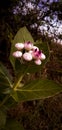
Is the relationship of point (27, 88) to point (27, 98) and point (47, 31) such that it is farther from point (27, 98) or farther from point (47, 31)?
point (47, 31)

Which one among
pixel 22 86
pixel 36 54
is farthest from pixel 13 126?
pixel 36 54

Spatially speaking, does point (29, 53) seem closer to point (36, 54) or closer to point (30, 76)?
point (36, 54)

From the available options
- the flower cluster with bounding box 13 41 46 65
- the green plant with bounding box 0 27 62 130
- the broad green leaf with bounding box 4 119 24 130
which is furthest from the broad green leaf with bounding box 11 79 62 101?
the broad green leaf with bounding box 4 119 24 130

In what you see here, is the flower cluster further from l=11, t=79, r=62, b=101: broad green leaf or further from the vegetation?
l=11, t=79, r=62, b=101: broad green leaf

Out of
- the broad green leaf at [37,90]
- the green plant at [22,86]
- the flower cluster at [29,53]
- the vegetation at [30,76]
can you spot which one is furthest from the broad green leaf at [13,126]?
the flower cluster at [29,53]

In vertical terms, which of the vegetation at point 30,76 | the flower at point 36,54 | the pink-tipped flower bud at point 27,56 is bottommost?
the vegetation at point 30,76

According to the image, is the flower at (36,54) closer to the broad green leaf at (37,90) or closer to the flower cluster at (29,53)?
the flower cluster at (29,53)
